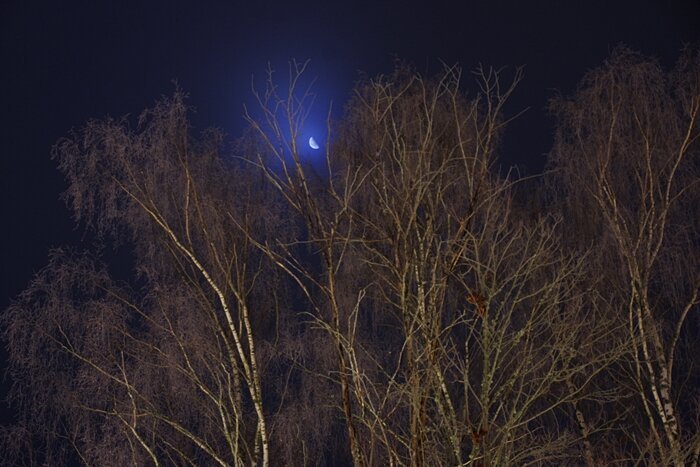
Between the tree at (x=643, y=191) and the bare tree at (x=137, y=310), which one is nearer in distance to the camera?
the tree at (x=643, y=191)

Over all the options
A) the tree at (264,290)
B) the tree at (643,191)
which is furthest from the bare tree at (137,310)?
the tree at (643,191)

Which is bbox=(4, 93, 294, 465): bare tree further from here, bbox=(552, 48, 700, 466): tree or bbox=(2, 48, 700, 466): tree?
bbox=(552, 48, 700, 466): tree

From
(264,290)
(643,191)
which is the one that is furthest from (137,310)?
(643,191)

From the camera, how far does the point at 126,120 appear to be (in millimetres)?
7383

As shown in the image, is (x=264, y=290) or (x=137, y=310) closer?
(x=137, y=310)

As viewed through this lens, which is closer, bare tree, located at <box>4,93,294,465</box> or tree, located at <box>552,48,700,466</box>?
tree, located at <box>552,48,700,466</box>

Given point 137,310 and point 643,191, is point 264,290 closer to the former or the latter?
point 137,310

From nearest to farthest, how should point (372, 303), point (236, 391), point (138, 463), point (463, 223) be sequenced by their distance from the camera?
point (463, 223), point (236, 391), point (138, 463), point (372, 303)

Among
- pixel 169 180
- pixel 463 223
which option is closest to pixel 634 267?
pixel 463 223

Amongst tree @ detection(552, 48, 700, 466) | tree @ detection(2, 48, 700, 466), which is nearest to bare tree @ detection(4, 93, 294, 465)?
tree @ detection(2, 48, 700, 466)

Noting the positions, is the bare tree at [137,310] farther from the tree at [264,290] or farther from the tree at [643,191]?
the tree at [643,191]

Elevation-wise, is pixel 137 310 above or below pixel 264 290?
below

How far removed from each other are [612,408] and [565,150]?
7.94ft

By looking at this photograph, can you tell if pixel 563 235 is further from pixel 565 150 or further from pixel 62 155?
pixel 62 155
